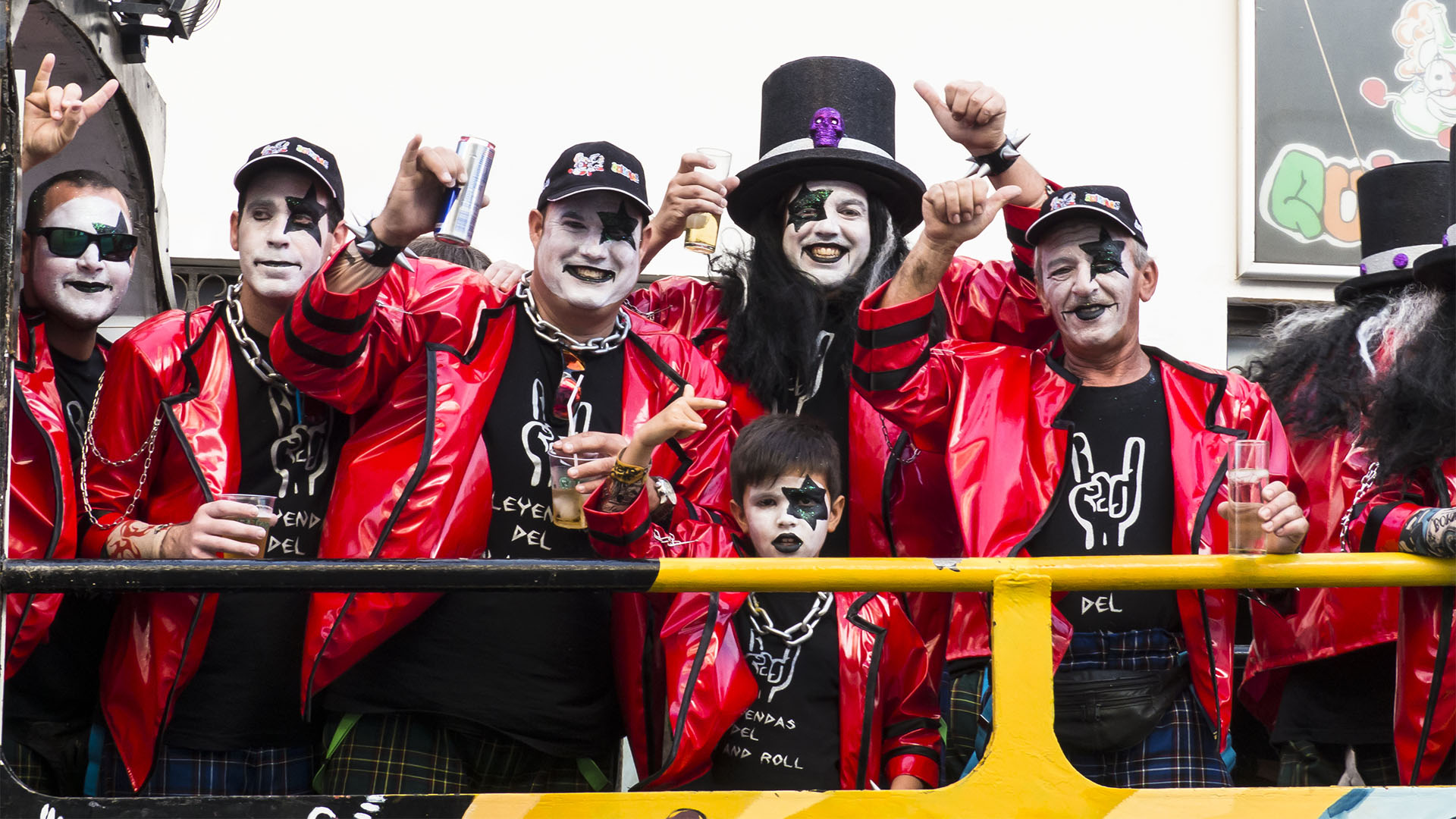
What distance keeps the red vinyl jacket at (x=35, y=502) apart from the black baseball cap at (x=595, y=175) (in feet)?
3.56

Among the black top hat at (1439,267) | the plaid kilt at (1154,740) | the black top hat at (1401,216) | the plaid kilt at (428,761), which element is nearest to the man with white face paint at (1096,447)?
the plaid kilt at (1154,740)

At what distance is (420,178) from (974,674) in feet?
4.79

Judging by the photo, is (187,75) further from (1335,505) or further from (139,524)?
(1335,505)

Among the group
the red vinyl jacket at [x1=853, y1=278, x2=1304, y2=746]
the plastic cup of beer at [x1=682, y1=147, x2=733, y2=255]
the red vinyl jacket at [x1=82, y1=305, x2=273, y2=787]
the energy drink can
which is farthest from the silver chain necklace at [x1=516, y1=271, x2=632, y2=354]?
the red vinyl jacket at [x1=82, y1=305, x2=273, y2=787]

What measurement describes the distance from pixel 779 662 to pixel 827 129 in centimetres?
152

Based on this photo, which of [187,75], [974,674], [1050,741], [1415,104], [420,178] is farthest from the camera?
[1415,104]

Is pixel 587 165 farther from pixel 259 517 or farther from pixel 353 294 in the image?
pixel 259 517

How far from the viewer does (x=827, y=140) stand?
12.5ft

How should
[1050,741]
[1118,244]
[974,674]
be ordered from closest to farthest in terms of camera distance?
1. [1050,741]
2. [974,674]
3. [1118,244]

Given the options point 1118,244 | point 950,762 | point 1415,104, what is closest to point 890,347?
point 1118,244

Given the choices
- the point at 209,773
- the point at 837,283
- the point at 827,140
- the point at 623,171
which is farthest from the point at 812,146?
the point at 209,773

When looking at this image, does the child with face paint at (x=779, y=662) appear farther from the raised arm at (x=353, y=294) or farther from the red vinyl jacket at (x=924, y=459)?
the raised arm at (x=353, y=294)

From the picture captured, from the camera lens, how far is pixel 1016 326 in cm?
356

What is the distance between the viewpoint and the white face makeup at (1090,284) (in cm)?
313
